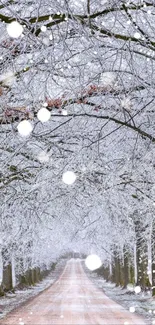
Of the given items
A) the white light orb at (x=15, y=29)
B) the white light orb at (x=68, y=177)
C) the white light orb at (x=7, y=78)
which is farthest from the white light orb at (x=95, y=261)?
the white light orb at (x=15, y=29)

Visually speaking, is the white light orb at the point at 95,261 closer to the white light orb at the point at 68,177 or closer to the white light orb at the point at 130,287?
the white light orb at the point at 130,287

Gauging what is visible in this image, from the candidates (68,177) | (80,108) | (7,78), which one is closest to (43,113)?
(80,108)

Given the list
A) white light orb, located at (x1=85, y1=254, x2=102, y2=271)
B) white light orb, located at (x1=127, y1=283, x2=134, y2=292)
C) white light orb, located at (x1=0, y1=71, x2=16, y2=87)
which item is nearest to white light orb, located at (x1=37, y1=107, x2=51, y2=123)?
white light orb, located at (x1=0, y1=71, x2=16, y2=87)

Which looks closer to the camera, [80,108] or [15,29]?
[15,29]

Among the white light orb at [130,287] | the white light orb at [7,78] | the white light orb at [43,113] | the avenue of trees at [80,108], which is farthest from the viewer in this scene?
the white light orb at [130,287]

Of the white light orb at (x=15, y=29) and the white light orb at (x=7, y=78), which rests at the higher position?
the white light orb at (x=15, y=29)

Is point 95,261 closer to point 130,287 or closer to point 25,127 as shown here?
point 130,287

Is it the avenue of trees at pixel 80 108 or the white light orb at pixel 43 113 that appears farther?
the white light orb at pixel 43 113
